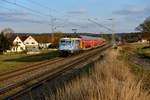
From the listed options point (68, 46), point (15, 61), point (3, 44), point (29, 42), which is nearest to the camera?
point (15, 61)

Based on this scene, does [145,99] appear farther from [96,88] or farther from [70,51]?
[70,51]

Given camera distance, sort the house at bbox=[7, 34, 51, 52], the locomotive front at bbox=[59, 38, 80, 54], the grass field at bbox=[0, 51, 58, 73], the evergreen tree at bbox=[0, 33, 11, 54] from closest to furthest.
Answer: the grass field at bbox=[0, 51, 58, 73] → the locomotive front at bbox=[59, 38, 80, 54] → the evergreen tree at bbox=[0, 33, 11, 54] → the house at bbox=[7, 34, 51, 52]

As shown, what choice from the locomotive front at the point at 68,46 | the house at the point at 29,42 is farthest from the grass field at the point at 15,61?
the house at the point at 29,42

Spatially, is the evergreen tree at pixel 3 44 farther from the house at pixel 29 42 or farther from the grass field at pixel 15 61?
the grass field at pixel 15 61

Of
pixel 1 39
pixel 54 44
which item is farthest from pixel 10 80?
pixel 54 44

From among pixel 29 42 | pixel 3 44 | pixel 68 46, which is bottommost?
pixel 29 42

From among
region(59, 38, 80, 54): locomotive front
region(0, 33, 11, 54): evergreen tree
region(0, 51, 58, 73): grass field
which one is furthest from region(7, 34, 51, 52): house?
region(0, 51, 58, 73): grass field

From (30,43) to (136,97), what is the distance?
13148cm

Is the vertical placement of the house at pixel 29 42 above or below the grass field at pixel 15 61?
below

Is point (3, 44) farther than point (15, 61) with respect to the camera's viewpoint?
Yes

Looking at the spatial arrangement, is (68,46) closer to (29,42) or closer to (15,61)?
(15,61)

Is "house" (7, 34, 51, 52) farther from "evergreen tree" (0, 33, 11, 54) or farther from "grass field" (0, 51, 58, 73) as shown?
"grass field" (0, 51, 58, 73)

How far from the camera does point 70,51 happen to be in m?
51.5

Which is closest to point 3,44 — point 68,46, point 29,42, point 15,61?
point 68,46
